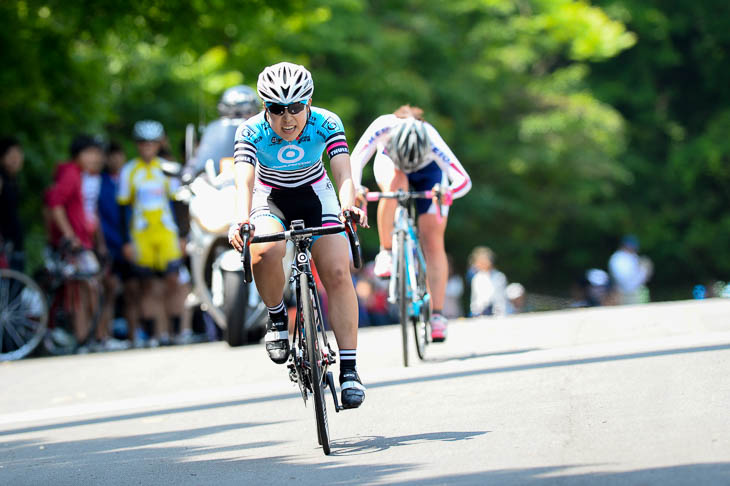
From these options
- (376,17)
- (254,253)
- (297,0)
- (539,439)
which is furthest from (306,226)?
(376,17)

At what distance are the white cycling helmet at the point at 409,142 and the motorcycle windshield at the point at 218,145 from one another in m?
2.26

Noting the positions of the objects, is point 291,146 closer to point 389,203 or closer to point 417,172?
point 389,203

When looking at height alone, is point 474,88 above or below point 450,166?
above

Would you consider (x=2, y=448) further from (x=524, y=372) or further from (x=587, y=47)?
(x=587, y=47)

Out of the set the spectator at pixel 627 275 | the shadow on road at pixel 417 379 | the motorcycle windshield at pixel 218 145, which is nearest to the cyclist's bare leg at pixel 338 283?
the shadow on road at pixel 417 379

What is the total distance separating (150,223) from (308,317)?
7352mm

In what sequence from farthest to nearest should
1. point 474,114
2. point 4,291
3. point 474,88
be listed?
point 474,114 < point 474,88 < point 4,291

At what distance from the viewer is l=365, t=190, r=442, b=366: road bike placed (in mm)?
10867

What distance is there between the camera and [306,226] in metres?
8.30

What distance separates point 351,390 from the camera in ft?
25.7

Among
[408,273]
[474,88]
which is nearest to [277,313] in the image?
[408,273]

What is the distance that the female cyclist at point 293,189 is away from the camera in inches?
308

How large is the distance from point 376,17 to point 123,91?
8.24m

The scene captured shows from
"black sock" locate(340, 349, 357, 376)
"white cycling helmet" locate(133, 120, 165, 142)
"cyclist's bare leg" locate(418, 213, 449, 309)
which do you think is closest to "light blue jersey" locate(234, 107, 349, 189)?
"black sock" locate(340, 349, 357, 376)
